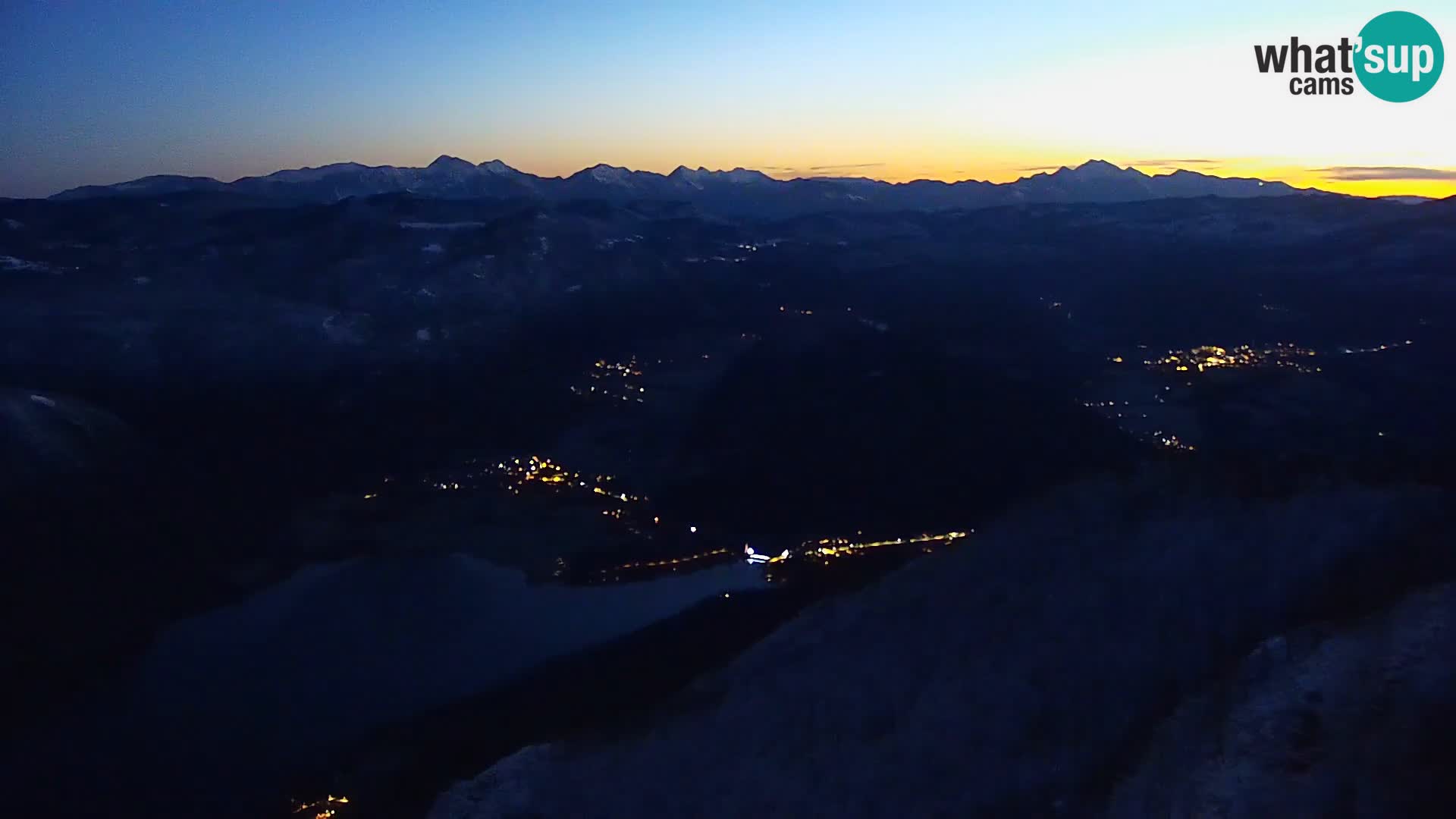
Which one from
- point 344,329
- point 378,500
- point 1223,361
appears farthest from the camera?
point 344,329

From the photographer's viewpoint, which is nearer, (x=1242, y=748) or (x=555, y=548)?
(x=1242, y=748)

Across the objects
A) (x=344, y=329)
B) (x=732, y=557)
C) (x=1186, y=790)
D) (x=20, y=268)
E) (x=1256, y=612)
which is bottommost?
(x=732, y=557)

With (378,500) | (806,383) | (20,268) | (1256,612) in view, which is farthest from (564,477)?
(20,268)

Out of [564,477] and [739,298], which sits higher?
[739,298]

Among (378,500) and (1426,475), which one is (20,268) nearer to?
(378,500)

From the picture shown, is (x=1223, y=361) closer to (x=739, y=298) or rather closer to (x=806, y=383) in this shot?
(x=806, y=383)

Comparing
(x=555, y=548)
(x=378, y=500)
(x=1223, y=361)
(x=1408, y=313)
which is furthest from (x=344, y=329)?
(x=1408, y=313)

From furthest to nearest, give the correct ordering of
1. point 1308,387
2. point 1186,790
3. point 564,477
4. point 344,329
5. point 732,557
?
point 344,329, point 1308,387, point 564,477, point 732,557, point 1186,790

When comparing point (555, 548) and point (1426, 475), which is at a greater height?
point (1426, 475)

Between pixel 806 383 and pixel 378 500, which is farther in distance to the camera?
pixel 806 383
